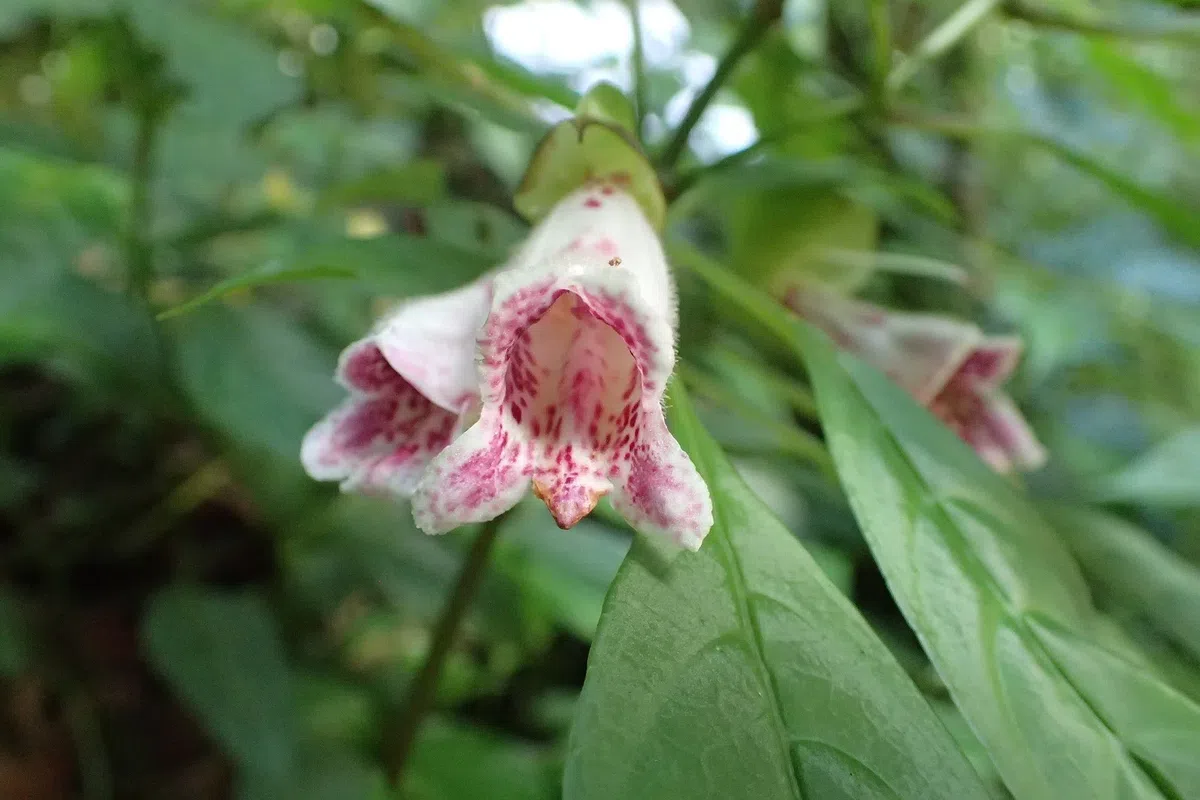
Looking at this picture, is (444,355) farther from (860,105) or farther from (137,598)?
(137,598)

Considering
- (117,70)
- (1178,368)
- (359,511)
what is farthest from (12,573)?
(1178,368)

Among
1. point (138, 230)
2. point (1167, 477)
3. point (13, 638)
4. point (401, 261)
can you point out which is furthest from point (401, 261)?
point (13, 638)

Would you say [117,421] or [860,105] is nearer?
[860,105]

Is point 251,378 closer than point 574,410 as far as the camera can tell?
No

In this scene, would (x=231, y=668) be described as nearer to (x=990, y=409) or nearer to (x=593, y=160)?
(x=593, y=160)

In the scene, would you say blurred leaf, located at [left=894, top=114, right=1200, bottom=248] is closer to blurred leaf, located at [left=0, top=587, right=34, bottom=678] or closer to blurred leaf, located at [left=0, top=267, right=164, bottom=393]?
blurred leaf, located at [left=0, top=267, right=164, bottom=393]

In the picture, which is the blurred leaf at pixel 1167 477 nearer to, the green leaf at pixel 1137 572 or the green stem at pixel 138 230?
the green leaf at pixel 1137 572

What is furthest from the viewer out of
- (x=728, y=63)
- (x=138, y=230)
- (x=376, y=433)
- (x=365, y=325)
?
(x=365, y=325)
